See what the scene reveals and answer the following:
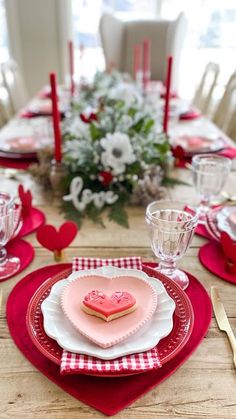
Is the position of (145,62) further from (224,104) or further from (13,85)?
(13,85)

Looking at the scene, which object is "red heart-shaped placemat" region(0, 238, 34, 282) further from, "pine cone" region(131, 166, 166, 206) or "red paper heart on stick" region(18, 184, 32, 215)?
"pine cone" region(131, 166, 166, 206)

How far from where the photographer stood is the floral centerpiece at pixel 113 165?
3.49 feet

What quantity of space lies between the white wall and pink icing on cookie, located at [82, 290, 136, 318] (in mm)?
3372

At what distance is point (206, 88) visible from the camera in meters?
2.81

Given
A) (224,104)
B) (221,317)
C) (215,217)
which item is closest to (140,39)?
(224,104)

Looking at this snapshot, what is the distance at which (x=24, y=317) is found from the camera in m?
0.68

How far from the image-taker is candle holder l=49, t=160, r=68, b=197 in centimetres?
112

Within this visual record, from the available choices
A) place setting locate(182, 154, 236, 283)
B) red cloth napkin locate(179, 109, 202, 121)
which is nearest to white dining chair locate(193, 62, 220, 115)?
red cloth napkin locate(179, 109, 202, 121)

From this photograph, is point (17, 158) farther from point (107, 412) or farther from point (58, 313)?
point (107, 412)

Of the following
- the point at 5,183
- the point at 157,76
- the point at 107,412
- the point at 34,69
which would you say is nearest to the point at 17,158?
the point at 5,183

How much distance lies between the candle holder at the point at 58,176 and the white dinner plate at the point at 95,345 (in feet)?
1.55

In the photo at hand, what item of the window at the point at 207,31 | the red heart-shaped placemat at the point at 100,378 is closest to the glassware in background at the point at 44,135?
the red heart-shaped placemat at the point at 100,378

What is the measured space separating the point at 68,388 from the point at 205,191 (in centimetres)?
65

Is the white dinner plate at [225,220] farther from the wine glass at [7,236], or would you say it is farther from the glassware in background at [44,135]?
the glassware in background at [44,135]
